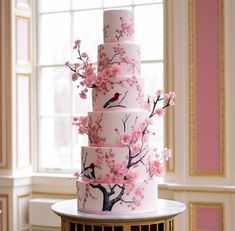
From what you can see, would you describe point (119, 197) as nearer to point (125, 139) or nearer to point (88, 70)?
point (125, 139)

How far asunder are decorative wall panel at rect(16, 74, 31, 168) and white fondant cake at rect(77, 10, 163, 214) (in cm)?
167

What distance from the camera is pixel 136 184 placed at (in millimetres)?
3170

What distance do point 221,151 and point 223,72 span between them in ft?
1.90

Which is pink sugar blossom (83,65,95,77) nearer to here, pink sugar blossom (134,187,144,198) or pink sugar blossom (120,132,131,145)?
pink sugar blossom (120,132,131,145)

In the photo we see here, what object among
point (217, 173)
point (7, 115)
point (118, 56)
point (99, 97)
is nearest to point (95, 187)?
point (99, 97)

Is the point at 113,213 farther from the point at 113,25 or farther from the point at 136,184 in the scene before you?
the point at 113,25

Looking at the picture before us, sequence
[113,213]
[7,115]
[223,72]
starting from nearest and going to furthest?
[113,213] → [223,72] → [7,115]

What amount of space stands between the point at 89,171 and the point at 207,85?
56.1 inches

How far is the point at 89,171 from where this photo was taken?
324 cm

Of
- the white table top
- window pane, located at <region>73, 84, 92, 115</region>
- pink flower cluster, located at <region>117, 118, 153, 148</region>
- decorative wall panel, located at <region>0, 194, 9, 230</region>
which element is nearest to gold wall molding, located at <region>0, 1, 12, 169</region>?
decorative wall panel, located at <region>0, 194, 9, 230</region>

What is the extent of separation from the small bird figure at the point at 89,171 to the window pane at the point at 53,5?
2246 mm

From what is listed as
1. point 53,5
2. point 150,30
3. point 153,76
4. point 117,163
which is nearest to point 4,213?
point 153,76

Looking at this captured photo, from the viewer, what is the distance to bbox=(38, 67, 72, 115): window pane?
200 inches

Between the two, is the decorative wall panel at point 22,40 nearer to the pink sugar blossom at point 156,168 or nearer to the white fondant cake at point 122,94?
the white fondant cake at point 122,94
